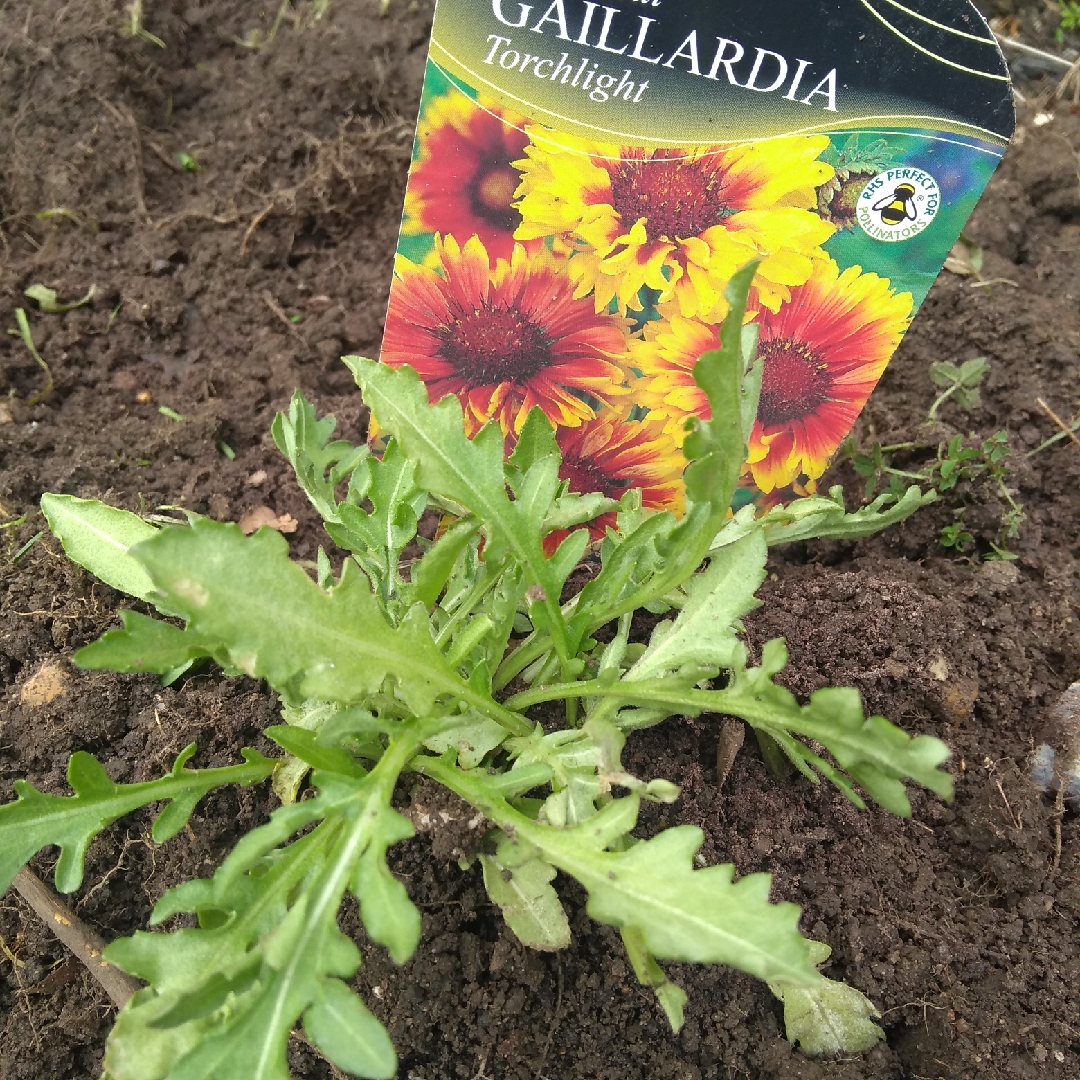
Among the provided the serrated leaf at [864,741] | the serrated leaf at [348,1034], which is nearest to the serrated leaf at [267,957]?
the serrated leaf at [348,1034]

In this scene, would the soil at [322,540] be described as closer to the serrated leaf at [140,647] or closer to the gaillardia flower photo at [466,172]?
the serrated leaf at [140,647]

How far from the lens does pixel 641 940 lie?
0.91 metres

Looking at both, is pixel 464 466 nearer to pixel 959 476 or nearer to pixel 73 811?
pixel 73 811

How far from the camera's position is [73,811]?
99 centimetres

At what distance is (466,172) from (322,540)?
0.69 meters

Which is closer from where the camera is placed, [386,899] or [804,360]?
[386,899]

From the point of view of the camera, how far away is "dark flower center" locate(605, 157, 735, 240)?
1.14 metres

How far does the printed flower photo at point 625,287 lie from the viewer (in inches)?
44.5

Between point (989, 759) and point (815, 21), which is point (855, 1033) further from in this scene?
point (815, 21)

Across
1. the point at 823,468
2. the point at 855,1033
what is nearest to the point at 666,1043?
the point at 855,1033

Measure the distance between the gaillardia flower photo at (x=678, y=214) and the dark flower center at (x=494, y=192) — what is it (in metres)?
0.02

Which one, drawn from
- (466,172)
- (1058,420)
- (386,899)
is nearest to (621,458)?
(466,172)

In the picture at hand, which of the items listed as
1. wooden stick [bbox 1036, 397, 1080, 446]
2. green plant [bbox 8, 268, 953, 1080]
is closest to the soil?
wooden stick [bbox 1036, 397, 1080, 446]

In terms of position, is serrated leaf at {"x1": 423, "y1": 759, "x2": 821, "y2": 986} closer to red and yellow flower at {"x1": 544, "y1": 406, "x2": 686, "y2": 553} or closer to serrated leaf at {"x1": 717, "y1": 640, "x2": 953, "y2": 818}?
serrated leaf at {"x1": 717, "y1": 640, "x2": 953, "y2": 818}
